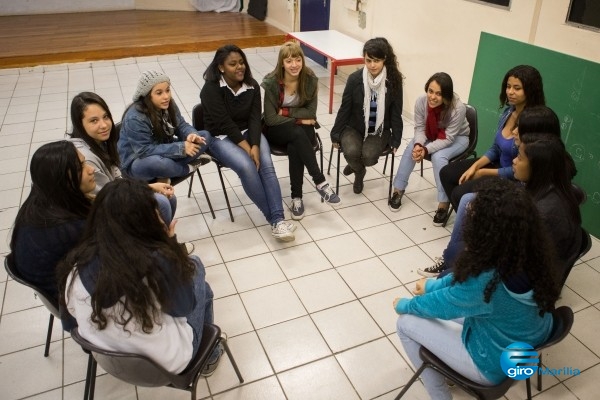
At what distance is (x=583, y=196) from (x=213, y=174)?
2688 millimetres

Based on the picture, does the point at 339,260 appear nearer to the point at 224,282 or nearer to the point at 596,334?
the point at 224,282

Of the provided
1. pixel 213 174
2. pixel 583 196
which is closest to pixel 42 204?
pixel 213 174

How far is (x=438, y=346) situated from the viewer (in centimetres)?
163

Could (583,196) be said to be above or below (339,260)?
above

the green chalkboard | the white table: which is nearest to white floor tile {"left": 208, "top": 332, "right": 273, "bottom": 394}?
the green chalkboard

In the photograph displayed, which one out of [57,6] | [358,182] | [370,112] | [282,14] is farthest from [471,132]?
[57,6]

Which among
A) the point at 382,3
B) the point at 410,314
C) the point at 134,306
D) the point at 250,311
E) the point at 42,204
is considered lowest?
the point at 250,311

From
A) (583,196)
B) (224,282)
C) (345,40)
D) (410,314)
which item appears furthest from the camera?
(345,40)

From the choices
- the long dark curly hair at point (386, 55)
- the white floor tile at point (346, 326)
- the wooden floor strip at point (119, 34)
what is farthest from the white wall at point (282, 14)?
the white floor tile at point (346, 326)

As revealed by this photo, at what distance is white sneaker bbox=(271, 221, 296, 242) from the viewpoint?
9.47ft

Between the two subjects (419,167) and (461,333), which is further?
(419,167)

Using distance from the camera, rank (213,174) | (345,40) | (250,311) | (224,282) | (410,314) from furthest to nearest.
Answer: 1. (345,40)
2. (213,174)
3. (224,282)
4. (250,311)
5. (410,314)

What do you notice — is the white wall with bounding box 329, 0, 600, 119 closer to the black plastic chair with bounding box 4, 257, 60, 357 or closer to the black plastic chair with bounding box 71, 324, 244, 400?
the black plastic chair with bounding box 71, 324, 244, 400

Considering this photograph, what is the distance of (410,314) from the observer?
1757 millimetres
